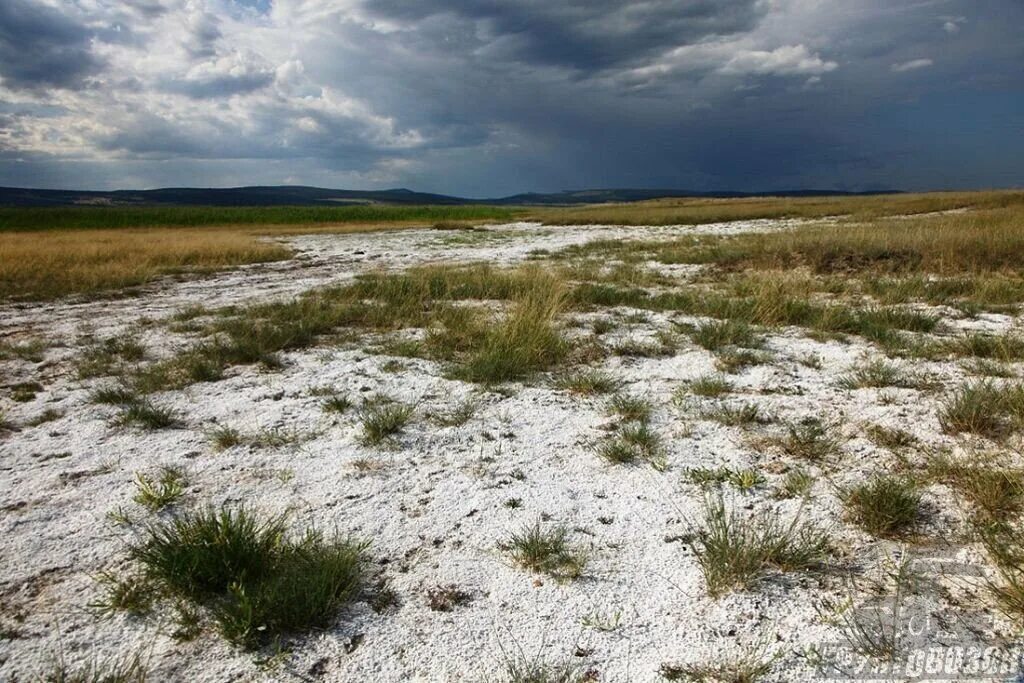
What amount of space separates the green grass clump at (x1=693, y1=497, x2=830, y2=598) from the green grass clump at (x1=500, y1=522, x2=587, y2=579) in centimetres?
53

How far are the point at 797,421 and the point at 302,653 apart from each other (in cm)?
334

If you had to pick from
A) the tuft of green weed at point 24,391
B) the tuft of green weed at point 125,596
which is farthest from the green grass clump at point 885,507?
the tuft of green weed at point 24,391

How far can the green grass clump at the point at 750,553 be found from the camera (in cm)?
224

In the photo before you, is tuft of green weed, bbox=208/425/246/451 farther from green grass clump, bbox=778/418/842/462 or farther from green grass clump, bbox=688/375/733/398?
green grass clump, bbox=778/418/842/462

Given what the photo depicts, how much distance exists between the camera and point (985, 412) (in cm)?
350

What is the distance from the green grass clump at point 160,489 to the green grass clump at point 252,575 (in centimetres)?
47

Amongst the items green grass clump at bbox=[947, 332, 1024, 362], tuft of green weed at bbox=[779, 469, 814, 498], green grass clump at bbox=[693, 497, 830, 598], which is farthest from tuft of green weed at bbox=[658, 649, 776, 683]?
green grass clump at bbox=[947, 332, 1024, 362]

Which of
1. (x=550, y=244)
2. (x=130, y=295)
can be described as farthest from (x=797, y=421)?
(x=550, y=244)

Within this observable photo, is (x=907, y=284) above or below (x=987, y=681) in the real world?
above

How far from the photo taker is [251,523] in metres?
2.41

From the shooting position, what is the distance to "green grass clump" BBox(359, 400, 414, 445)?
376cm

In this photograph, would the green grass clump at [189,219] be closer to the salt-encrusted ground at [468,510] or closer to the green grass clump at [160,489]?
the salt-encrusted ground at [468,510]

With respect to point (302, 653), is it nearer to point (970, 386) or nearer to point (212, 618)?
point (212, 618)

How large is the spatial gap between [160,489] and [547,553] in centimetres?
227
